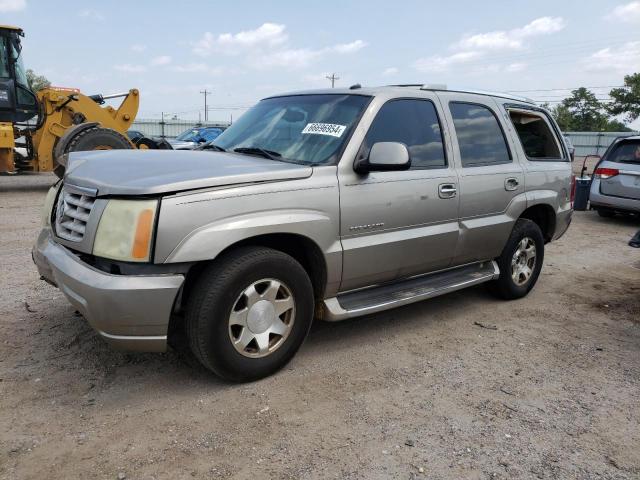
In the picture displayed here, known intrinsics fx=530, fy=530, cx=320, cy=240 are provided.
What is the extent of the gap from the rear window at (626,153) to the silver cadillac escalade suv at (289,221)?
239 inches

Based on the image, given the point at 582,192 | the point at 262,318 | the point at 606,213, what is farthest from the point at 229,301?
the point at 582,192

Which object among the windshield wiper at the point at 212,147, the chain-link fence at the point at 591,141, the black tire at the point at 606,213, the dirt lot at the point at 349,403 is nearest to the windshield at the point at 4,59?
the dirt lot at the point at 349,403

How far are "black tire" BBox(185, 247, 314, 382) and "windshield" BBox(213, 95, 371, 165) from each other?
2.70ft

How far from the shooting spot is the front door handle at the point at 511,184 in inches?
185

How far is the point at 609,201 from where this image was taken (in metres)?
10.1

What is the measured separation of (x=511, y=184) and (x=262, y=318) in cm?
274

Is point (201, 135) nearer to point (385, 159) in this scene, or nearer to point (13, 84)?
point (13, 84)

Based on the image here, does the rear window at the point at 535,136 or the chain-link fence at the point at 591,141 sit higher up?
the chain-link fence at the point at 591,141

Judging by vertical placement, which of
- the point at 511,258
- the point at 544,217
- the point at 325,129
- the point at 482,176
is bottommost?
the point at 511,258

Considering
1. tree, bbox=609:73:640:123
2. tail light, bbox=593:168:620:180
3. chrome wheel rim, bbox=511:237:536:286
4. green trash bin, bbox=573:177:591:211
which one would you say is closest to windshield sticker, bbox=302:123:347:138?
chrome wheel rim, bbox=511:237:536:286

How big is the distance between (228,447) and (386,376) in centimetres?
124

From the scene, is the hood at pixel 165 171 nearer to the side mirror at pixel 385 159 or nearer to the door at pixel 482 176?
the side mirror at pixel 385 159

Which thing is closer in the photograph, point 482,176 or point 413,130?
point 413,130

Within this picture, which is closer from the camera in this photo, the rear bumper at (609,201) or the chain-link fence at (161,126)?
the rear bumper at (609,201)
